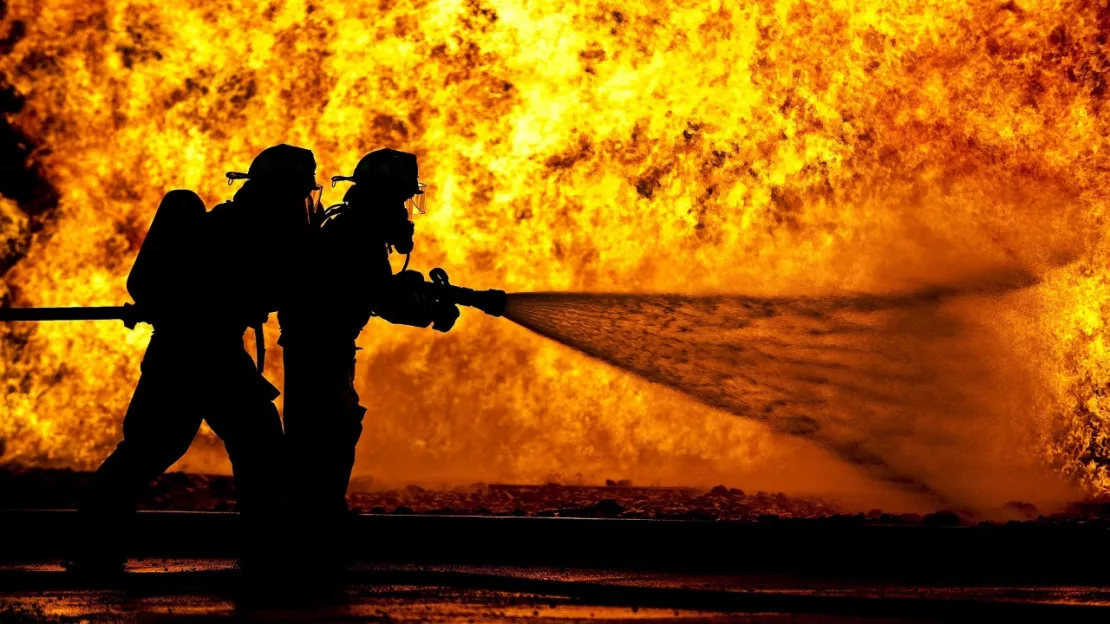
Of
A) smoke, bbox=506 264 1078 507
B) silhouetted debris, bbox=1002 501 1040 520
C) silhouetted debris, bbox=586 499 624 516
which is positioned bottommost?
silhouetted debris, bbox=586 499 624 516

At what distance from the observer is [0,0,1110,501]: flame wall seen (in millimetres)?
9242

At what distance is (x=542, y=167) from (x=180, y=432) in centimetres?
502

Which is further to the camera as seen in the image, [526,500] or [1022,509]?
[526,500]

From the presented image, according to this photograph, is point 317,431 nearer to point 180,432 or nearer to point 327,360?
point 327,360

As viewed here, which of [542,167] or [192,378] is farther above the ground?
[542,167]

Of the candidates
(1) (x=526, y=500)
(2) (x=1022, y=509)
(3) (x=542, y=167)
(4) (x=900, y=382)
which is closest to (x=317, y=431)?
(1) (x=526, y=500)

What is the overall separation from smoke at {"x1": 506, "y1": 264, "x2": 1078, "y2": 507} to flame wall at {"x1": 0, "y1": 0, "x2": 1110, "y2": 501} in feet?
0.65

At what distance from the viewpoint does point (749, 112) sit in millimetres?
9336

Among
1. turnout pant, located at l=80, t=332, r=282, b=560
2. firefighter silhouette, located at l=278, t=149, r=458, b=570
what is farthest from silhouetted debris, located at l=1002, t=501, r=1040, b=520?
turnout pant, located at l=80, t=332, r=282, b=560

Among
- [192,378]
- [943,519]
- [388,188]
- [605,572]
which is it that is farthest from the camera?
[943,519]

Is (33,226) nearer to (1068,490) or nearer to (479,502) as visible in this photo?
(479,502)

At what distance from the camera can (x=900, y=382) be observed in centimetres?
923

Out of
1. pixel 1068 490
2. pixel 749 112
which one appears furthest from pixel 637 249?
pixel 1068 490

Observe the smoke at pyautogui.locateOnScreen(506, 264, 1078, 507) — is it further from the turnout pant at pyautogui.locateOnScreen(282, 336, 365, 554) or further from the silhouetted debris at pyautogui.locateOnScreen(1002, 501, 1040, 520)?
the turnout pant at pyautogui.locateOnScreen(282, 336, 365, 554)
